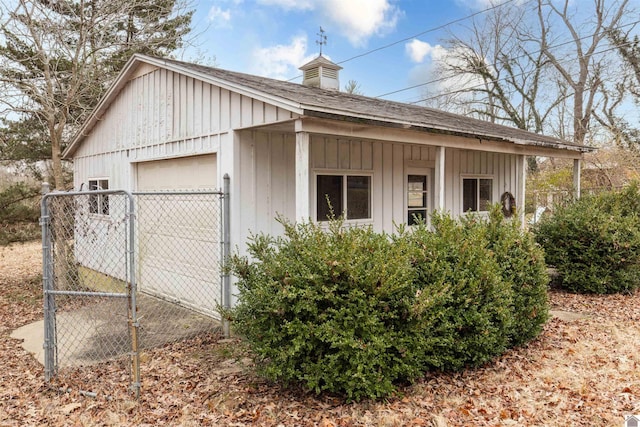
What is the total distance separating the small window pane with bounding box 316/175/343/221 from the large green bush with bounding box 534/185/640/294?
148 inches

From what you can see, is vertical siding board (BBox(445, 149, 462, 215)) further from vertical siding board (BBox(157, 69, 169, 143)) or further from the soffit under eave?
vertical siding board (BBox(157, 69, 169, 143))

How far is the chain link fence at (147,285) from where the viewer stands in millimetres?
4133

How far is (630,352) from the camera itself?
15.0ft

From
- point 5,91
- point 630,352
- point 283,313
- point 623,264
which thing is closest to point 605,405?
point 630,352

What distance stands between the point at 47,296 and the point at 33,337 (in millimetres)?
2371

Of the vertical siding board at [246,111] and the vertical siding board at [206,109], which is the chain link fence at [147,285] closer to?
the vertical siding board at [246,111]

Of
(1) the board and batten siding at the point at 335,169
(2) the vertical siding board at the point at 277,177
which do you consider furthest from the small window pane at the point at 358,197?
(2) the vertical siding board at the point at 277,177

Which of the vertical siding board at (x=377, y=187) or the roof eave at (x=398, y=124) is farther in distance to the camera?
the vertical siding board at (x=377, y=187)

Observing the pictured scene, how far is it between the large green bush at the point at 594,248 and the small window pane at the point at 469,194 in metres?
1.96

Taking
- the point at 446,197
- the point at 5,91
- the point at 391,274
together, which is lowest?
the point at 391,274

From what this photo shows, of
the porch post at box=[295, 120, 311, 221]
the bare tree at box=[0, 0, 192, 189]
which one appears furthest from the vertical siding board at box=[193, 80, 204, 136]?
the bare tree at box=[0, 0, 192, 189]

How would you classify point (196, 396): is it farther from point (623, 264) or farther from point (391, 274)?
point (623, 264)

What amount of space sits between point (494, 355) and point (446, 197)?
4.78 metres

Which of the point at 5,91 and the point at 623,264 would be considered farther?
the point at 5,91
